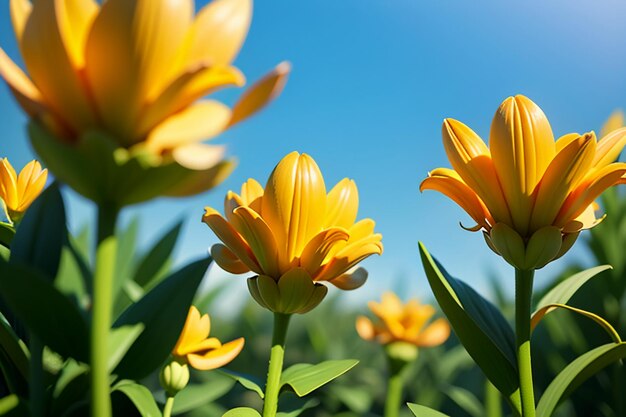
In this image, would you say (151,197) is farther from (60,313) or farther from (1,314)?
(1,314)

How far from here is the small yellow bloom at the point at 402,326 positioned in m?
0.81

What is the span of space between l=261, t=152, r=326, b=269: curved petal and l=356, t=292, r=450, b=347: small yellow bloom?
16.0 inches

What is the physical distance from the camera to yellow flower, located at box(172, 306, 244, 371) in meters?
0.39

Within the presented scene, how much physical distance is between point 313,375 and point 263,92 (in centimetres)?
23

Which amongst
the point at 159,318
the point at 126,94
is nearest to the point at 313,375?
the point at 159,318

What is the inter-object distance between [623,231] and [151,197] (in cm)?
91

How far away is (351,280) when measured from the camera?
1.40 ft

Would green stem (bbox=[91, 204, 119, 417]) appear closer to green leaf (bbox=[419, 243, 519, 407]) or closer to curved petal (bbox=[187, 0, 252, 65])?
curved petal (bbox=[187, 0, 252, 65])

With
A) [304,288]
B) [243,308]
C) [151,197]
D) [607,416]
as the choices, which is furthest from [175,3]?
[243,308]

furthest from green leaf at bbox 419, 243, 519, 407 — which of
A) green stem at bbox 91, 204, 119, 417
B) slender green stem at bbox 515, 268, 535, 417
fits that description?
green stem at bbox 91, 204, 119, 417

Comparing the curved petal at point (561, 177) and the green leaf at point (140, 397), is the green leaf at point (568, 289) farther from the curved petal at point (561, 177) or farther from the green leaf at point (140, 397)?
the green leaf at point (140, 397)

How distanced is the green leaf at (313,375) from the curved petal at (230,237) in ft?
0.26

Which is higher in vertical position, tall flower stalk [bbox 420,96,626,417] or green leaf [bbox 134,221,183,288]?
tall flower stalk [bbox 420,96,626,417]

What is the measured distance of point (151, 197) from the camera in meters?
0.25
